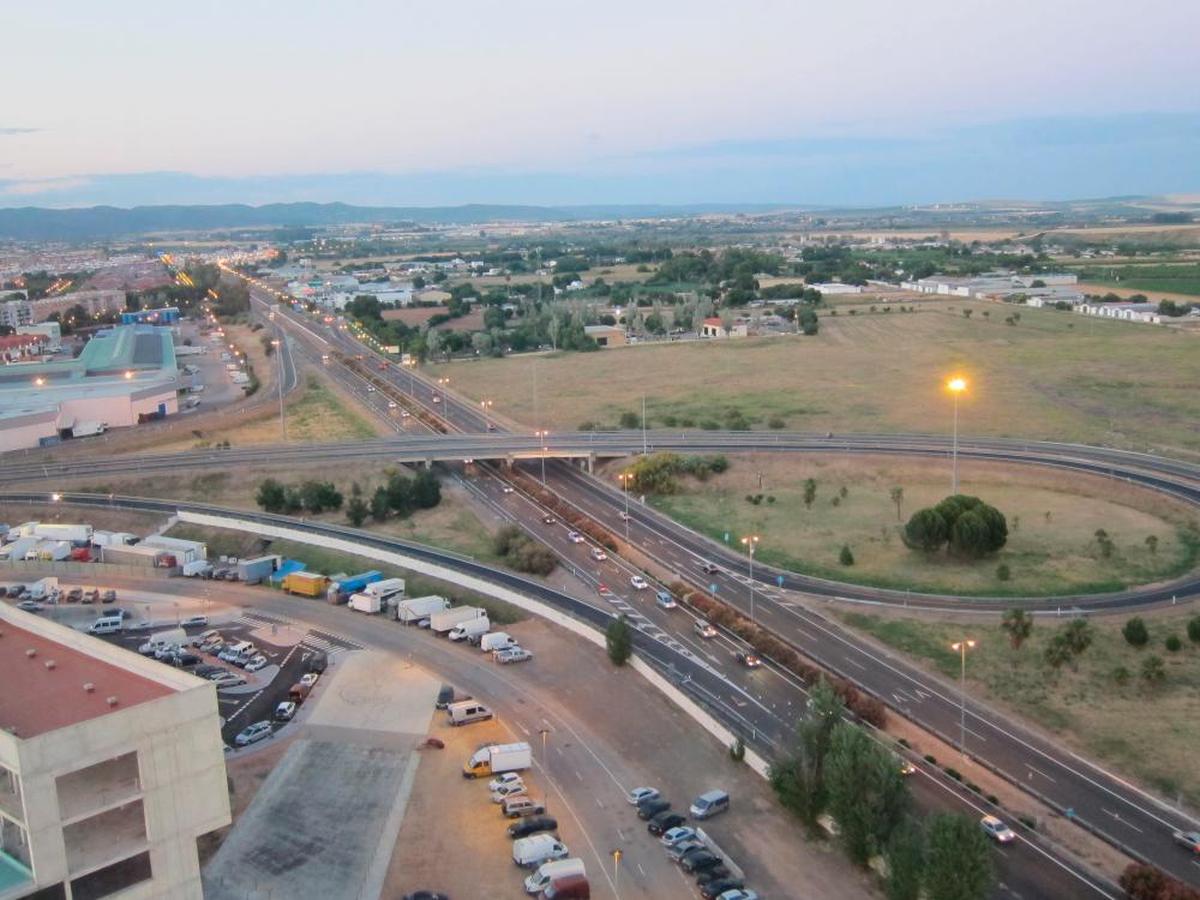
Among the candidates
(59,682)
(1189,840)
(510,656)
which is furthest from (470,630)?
(1189,840)

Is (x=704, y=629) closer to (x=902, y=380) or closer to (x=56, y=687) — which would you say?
(x=56, y=687)

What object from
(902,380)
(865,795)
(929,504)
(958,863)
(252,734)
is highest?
(902,380)

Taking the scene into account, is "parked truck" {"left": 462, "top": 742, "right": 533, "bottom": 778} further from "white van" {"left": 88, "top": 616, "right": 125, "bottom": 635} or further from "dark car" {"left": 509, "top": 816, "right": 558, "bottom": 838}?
"white van" {"left": 88, "top": 616, "right": 125, "bottom": 635}

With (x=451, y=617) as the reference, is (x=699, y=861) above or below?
below

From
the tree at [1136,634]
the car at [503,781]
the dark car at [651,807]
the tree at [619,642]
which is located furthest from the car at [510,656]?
the tree at [1136,634]

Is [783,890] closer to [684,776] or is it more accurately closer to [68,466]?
[684,776]

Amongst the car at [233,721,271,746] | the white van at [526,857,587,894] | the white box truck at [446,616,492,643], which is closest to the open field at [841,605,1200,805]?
the white box truck at [446,616,492,643]
